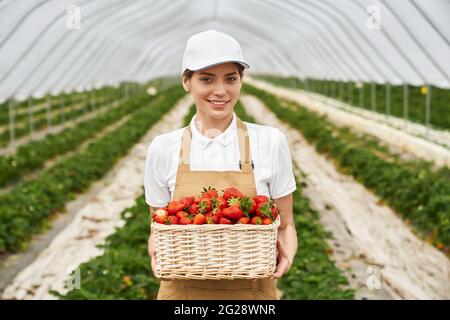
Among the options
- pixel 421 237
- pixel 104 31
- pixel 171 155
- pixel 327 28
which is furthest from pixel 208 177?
pixel 327 28

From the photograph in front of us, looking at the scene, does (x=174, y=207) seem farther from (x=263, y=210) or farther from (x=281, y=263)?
(x=281, y=263)

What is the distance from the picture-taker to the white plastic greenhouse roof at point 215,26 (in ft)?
31.0

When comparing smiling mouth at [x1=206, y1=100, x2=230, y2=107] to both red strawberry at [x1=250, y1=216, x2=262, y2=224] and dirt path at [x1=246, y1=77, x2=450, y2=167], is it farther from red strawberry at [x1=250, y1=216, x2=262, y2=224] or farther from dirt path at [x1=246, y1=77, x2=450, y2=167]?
dirt path at [x1=246, y1=77, x2=450, y2=167]

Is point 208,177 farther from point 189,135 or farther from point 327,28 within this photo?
point 327,28

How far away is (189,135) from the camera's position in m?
2.15

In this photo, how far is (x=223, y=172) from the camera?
2.11m

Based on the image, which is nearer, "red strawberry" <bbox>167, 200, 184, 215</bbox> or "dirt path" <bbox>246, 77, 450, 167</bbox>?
"red strawberry" <bbox>167, 200, 184, 215</bbox>

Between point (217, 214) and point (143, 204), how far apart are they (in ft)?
19.0

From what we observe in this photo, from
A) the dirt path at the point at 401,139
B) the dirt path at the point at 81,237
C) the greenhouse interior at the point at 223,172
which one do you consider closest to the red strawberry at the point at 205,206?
the greenhouse interior at the point at 223,172

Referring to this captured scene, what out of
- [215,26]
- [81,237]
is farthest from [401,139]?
[215,26]

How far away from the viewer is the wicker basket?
6.48 ft

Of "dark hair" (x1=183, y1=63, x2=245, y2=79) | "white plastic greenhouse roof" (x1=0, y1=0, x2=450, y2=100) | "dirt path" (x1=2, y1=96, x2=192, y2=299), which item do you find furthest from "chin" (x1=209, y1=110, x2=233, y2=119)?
"dirt path" (x1=2, y1=96, x2=192, y2=299)

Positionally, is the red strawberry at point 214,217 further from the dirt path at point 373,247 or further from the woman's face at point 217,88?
the dirt path at point 373,247

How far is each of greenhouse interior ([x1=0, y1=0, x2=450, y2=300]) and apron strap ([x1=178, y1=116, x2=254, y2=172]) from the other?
11 millimetres
